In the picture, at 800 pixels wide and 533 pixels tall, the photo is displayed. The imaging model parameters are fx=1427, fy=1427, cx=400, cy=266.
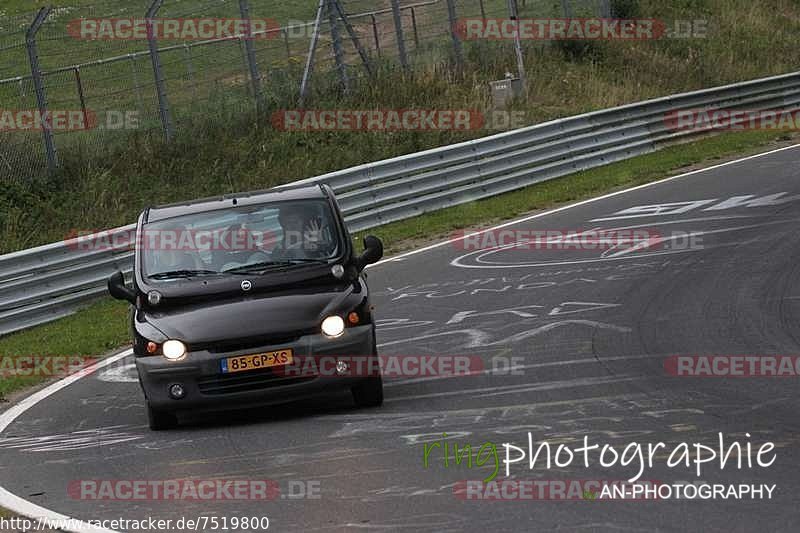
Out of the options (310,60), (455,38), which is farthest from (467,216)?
(455,38)

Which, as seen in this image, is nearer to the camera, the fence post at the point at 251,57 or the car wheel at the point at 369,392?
the car wheel at the point at 369,392

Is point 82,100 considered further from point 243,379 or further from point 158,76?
point 243,379

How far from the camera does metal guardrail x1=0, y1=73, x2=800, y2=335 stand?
18.2 metres

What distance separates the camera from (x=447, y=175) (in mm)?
24391

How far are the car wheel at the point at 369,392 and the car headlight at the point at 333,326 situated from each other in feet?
1.42

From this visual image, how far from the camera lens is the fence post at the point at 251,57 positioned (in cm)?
2636

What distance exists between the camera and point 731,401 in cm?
948

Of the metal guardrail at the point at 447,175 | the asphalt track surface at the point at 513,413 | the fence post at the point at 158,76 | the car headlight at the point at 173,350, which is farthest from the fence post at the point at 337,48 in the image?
the car headlight at the point at 173,350

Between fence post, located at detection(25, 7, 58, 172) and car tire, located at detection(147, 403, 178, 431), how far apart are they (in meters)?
12.8

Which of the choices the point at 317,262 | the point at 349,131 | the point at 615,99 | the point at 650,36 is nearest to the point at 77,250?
the point at 317,262

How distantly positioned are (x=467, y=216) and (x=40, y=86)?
7.21 m

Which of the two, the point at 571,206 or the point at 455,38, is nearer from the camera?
the point at 571,206

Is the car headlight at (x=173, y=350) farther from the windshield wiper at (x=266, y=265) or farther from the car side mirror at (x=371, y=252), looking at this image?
the car side mirror at (x=371, y=252)

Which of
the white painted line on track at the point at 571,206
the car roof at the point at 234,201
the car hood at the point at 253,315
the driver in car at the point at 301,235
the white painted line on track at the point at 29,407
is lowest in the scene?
the white painted line on track at the point at 571,206
